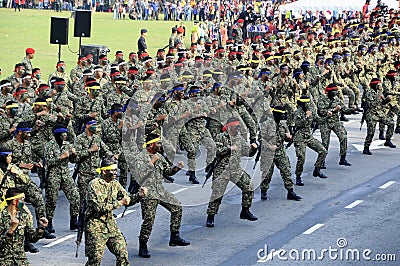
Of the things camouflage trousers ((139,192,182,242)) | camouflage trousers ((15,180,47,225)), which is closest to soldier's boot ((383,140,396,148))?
camouflage trousers ((139,192,182,242))

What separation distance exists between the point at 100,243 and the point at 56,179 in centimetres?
336

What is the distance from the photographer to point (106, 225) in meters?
13.0

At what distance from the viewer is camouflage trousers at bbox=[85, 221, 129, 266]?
42.2ft

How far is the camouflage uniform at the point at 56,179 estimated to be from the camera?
15898 millimetres

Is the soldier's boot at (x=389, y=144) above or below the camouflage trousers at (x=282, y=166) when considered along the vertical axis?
below

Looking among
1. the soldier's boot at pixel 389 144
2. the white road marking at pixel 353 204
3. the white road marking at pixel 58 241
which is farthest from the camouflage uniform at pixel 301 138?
the white road marking at pixel 58 241

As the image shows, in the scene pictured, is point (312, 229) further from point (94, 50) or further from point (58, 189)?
point (94, 50)

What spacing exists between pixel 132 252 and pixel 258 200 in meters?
4.27

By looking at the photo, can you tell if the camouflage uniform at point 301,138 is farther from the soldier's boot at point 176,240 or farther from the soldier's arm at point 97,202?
the soldier's arm at point 97,202

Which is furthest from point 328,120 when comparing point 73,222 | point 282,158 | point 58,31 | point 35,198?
point 58,31

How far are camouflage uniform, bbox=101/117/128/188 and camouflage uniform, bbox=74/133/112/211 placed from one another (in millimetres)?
1840

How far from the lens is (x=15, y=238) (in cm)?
1210

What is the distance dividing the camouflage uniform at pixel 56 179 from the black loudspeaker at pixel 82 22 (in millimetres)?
15955

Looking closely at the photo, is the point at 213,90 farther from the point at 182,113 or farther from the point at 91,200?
the point at 91,200
